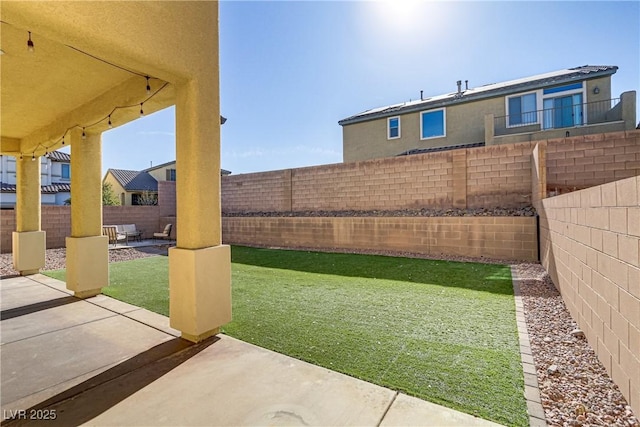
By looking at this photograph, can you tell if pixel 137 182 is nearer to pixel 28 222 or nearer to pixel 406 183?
pixel 28 222

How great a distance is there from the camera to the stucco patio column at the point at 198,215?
350cm

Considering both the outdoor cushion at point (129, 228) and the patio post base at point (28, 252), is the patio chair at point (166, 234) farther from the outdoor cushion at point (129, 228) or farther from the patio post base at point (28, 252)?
the patio post base at point (28, 252)

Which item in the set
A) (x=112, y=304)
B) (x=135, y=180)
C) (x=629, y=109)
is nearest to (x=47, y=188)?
(x=135, y=180)

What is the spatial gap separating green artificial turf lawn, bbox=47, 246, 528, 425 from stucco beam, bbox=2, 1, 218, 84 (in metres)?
3.24

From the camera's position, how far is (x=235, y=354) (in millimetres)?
3248

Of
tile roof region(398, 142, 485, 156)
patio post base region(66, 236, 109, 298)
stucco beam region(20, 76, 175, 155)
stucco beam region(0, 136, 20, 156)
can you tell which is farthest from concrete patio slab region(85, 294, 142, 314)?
tile roof region(398, 142, 485, 156)

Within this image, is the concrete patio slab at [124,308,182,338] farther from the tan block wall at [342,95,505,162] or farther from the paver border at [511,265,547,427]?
the tan block wall at [342,95,505,162]

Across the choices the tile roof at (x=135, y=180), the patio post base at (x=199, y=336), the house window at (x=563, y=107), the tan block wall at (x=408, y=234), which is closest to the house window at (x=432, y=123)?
the house window at (x=563, y=107)

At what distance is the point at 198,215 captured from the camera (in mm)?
3545

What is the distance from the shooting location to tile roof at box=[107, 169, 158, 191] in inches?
1129

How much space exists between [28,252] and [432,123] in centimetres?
1705

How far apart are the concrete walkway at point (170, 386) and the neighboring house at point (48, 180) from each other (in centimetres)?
2989

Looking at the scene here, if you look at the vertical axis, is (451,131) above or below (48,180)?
above

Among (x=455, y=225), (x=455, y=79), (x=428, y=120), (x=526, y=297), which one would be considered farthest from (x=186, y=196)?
(x=455, y=79)
